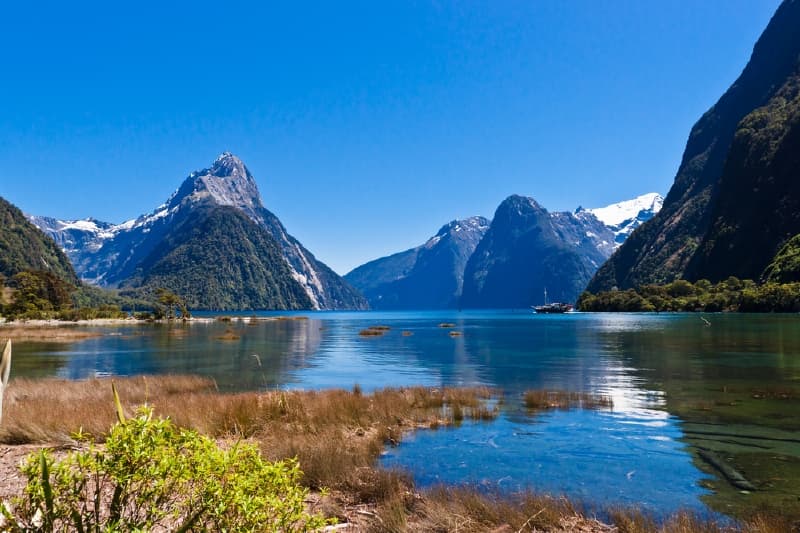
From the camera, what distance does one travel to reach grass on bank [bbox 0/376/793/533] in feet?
33.9

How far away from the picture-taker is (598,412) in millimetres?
24578

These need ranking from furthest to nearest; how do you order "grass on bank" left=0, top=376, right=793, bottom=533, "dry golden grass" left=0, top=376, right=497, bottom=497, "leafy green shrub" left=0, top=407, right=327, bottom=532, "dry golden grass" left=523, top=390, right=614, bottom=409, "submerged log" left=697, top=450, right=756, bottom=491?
1. "dry golden grass" left=523, top=390, right=614, bottom=409
2. "submerged log" left=697, top=450, right=756, bottom=491
3. "dry golden grass" left=0, top=376, right=497, bottom=497
4. "grass on bank" left=0, top=376, right=793, bottom=533
5. "leafy green shrub" left=0, top=407, right=327, bottom=532

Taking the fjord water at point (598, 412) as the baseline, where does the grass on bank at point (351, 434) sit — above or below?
above

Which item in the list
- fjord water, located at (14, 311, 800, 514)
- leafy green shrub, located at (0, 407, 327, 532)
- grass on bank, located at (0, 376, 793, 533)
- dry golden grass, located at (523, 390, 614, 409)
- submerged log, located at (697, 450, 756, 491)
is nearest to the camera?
leafy green shrub, located at (0, 407, 327, 532)

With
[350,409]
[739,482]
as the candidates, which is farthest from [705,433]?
[350,409]

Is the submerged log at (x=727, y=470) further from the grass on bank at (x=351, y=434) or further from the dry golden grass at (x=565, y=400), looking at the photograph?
the dry golden grass at (x=565, y=400)

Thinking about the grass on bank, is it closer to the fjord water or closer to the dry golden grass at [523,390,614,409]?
the fjord water

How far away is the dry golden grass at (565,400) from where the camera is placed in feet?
85.0

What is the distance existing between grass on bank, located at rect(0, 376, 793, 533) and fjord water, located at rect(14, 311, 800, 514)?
1882mm

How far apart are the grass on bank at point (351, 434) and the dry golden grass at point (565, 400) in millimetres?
2551

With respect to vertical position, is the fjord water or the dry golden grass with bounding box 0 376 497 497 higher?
the dry golden grass with bounding box 0 376 497 497

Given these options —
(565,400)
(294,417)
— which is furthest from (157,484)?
(565,400)

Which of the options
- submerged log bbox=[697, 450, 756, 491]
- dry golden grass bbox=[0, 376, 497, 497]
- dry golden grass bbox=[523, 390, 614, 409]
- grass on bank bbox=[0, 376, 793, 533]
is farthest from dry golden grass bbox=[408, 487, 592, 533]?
dry golden grass bbox=[523, 390, 614, 409]

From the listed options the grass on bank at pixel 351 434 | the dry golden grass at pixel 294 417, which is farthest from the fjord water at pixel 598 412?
the grass on bank at pixel 351 434
